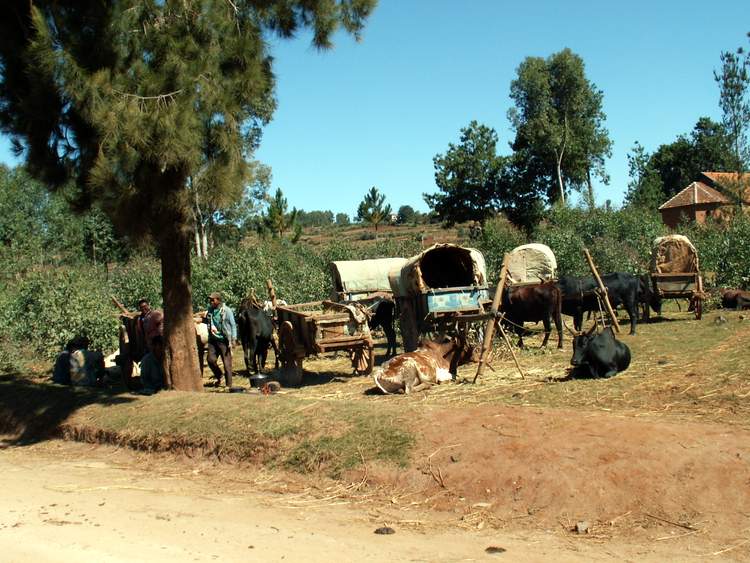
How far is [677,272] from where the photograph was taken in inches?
862

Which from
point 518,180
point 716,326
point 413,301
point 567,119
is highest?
point 567,119

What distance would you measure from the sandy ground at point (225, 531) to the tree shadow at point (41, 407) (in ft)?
10.1

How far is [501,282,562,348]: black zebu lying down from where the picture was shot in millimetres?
18266

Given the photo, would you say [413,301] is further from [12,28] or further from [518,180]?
[518,180]

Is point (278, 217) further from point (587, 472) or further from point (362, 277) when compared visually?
point (587, 472)

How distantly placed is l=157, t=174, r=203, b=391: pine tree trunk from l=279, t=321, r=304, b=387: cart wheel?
246cm

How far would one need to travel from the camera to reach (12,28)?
12039 mm

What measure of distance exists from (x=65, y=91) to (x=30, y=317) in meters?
11.6

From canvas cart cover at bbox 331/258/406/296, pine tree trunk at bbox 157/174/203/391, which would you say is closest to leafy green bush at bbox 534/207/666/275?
canvas cart cover at bbox 331/258/406/296

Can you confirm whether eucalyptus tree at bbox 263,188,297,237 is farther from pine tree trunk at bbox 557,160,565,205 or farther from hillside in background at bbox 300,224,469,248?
pine tree trunk at bbox 557,160,565,205

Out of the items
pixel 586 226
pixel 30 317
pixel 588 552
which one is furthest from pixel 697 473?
pixel 586 226

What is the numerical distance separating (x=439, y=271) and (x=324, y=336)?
12.1 ft

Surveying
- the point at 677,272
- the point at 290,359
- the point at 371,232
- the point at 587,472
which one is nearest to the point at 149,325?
the point at 290,359

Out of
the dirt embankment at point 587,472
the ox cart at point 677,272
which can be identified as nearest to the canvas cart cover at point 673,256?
the ox cart at point 677,272
